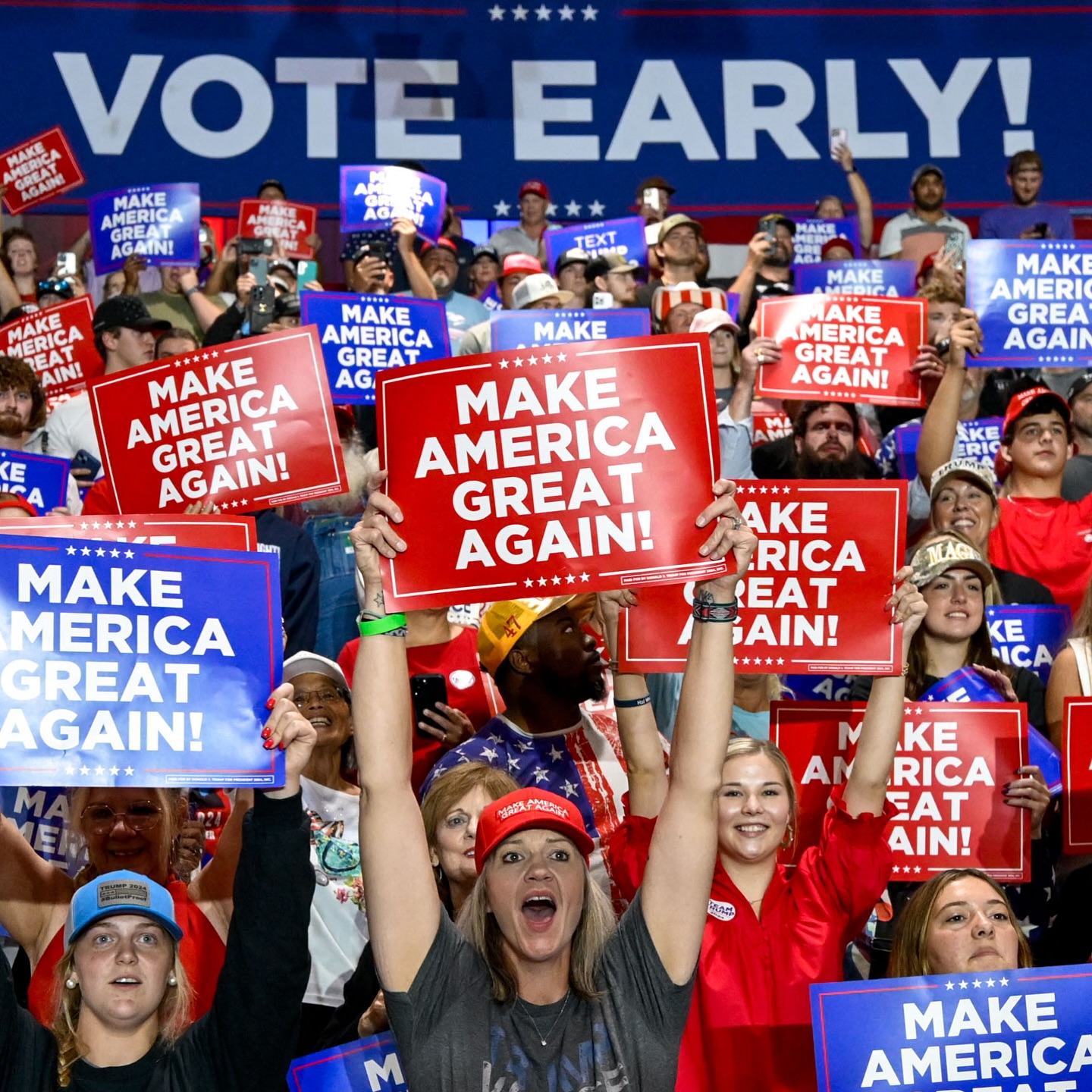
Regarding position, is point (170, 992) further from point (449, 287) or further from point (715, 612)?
point (449, 287)

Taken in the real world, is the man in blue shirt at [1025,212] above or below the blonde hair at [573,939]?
above

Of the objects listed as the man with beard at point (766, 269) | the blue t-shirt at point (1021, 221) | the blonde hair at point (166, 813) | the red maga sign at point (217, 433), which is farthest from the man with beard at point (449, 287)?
the blonde hair at point (166, 813)

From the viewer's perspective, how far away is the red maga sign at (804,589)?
4578 millimetres

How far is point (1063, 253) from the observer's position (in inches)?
309

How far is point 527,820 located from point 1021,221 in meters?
10.2

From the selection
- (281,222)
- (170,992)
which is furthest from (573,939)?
(281,222)

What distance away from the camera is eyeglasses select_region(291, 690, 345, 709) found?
4.95m

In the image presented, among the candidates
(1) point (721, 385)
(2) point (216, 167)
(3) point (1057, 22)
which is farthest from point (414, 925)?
(3) point (1057, 22)

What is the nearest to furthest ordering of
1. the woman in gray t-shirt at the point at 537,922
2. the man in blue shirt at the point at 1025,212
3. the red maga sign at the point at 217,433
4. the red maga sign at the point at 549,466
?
the woman in gray t-shirt at the point at 537,922 → the red maga sign at the point at 549,466 → the red maga sign at the point at 217,433 → the man in blue shirt at the point at 1025,212

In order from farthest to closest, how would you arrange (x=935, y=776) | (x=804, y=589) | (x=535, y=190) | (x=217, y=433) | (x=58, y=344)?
(x=535, y=190)
(x=58, y=344)
(x=217, y=433)
(x=935, y=776)
(x=804, y=589)

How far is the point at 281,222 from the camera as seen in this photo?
42.2ft

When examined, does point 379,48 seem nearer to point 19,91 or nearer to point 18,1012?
point 19,91

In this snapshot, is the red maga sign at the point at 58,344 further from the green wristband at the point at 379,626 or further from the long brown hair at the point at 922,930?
the long brown hair at the point at 922,930

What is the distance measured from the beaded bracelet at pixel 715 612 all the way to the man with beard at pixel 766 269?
5.60 meters
